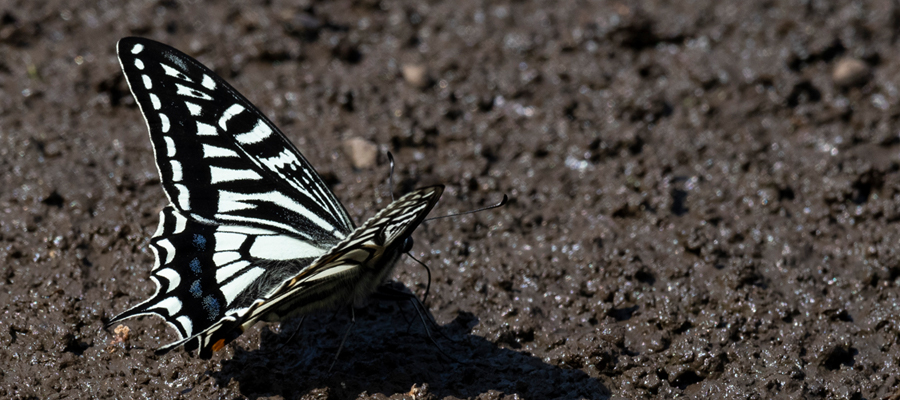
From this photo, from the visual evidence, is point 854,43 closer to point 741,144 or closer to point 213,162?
point 741,144

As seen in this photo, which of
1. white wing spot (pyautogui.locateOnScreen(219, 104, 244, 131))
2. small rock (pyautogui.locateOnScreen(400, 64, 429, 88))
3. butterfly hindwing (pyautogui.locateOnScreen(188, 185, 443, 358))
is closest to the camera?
butterfly hindwing (pyautogui.locateOnScreen(188, 185, 443, 358))

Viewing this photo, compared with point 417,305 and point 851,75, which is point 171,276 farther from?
point 851,75

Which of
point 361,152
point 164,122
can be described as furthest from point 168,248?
point 361,152

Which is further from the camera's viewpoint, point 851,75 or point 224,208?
point 851,75

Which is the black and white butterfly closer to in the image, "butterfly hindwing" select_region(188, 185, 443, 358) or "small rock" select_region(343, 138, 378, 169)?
"butterfly hindwing" select_region(188, 185, 443, 358)

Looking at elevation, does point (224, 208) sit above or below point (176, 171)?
below

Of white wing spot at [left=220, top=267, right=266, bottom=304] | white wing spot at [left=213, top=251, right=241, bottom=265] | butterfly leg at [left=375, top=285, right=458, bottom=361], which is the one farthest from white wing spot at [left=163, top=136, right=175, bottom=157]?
butterfly leg at [left=375, top=285, right=458, bottom=361]
